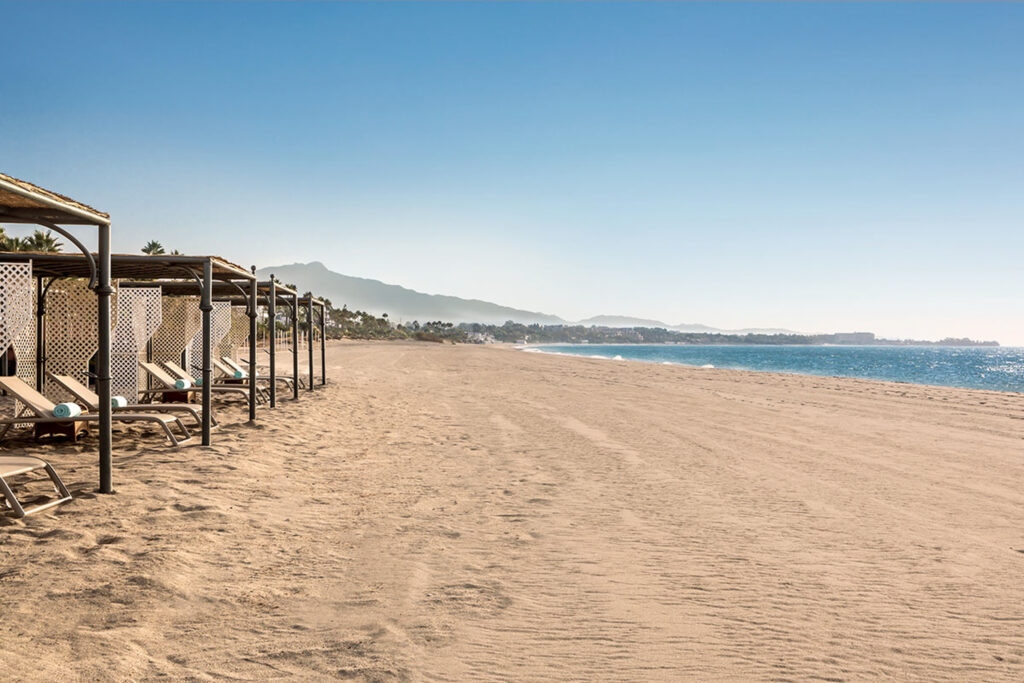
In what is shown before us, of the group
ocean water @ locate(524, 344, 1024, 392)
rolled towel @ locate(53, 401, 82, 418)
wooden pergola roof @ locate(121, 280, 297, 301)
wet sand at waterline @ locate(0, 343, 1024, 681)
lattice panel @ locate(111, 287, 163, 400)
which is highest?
wooden pergola roof @ locate(121, 280, 297, 301)

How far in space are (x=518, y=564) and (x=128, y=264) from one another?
673 cm

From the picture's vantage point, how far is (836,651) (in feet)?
10.0

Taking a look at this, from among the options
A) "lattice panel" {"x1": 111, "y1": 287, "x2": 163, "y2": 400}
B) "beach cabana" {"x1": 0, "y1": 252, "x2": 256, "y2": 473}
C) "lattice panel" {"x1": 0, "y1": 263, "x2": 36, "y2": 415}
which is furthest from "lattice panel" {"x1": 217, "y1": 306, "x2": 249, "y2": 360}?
"lattice panel" {"x1": 0, "y1": 263, "x2": 36, "y2": 415}

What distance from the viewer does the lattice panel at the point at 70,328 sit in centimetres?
906

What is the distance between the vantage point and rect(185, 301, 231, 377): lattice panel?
12828mm

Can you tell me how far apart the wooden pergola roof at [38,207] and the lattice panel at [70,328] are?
433cm

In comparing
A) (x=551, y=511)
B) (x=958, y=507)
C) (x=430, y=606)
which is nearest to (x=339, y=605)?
(x=430, y=606)

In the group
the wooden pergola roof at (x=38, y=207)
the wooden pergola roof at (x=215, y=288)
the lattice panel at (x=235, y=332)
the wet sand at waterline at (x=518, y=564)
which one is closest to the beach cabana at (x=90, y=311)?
the wooden pergola roof at (x=215, y=288)

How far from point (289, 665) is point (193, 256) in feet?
19.7

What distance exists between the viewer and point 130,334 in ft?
31.6

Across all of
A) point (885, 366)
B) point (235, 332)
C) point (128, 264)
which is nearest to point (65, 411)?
point (128, 264)

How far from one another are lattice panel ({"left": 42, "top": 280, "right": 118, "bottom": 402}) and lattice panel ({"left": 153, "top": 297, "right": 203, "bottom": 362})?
8.54 ft

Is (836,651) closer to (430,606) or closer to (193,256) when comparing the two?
(430,606)

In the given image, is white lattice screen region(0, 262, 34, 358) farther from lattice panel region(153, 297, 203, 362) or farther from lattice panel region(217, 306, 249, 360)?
lattice panel region(217, 306, 249, 360)
